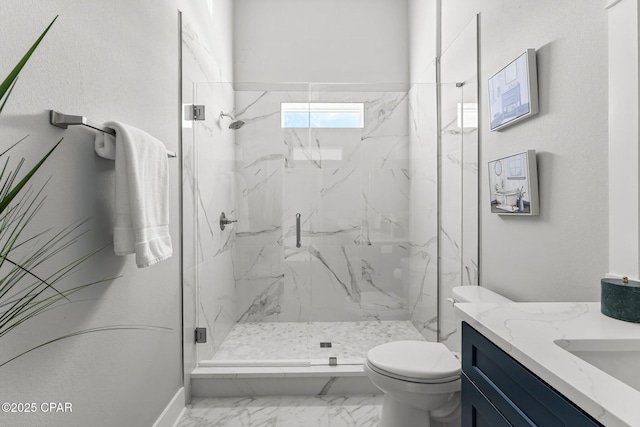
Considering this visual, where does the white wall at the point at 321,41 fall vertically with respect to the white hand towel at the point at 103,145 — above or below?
above

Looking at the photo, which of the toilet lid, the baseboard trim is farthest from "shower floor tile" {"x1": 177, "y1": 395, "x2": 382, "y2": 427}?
the toilet lid

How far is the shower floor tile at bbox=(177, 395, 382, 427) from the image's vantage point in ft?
6.44

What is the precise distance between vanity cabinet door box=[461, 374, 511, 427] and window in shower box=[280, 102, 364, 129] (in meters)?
1.95

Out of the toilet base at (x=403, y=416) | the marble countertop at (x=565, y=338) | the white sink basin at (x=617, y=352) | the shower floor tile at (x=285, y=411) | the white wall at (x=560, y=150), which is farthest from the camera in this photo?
the shower floor tile at (x=285, y=411)

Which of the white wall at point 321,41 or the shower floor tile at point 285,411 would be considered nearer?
the shower floor tile at point 285,411

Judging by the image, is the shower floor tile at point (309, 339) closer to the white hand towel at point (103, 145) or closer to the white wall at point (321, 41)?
the white hand towel at point (103, 145)

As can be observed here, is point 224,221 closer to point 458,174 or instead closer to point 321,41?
point 458,174

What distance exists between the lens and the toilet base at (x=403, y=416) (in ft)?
5.25

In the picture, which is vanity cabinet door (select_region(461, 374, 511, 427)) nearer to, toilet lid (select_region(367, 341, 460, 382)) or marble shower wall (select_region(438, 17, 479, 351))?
toilet lid (select_region(367, 341, 460, 382))

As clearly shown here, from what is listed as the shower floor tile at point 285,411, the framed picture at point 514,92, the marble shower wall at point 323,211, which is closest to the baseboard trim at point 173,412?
the shower floor tile at point 285,411

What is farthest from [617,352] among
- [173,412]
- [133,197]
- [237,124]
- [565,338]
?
[237,124]

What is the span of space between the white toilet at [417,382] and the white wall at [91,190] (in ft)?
3.30

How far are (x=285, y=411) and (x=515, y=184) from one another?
165cm

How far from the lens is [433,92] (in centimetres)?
262
